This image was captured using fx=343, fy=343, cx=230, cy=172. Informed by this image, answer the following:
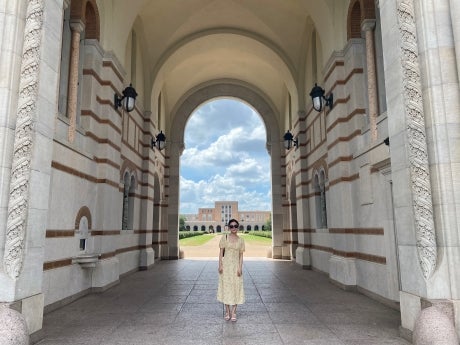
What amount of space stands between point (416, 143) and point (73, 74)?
6.80 meters

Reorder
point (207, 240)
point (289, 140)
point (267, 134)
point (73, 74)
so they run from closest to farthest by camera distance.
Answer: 1. point (73, 74)
2. point (289, 140)
3. point (267, 134)
4. point (207, 240)

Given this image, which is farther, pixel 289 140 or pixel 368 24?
pixel 289 140

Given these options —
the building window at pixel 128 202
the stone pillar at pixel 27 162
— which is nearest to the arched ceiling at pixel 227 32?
the building window at pixel 128 202

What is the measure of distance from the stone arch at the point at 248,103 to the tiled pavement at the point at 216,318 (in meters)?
8.64

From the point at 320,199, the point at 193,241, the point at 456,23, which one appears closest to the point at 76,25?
the point at 456,23

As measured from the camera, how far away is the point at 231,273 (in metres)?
5.38

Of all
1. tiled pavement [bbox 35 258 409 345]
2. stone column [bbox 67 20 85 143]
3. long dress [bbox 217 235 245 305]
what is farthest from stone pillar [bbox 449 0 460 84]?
stone column [bbox 67 20 85 143]

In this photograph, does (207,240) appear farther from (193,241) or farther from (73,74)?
(73,74)

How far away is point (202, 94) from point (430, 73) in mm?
15392

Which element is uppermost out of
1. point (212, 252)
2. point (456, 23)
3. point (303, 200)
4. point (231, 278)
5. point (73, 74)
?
point (73, 74)

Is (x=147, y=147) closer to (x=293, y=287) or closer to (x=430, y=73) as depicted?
(x=293, y=287)

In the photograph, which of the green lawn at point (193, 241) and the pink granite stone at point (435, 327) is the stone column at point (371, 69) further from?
the green lawn at point (193, 241)

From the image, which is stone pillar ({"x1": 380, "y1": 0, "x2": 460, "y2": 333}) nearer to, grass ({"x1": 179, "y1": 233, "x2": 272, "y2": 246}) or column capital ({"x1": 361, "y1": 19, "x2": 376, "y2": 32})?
column capital ({"x1": 361, "y1": 19, "x2": 376, "y2": 32})

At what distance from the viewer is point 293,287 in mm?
8297
